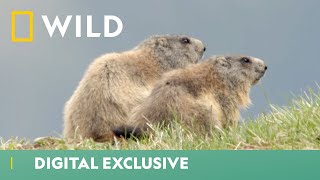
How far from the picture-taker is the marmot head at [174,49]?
45.8 ft

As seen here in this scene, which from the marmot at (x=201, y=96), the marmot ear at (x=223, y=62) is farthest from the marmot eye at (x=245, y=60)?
the marmot ear at (x=223, y=62)

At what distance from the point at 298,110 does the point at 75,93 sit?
13.3ft

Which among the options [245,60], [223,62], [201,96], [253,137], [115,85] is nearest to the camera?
[253,137]

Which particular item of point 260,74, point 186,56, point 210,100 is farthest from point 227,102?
point 186,56

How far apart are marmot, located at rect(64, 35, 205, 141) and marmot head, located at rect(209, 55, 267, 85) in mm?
1329

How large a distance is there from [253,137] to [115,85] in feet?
11.9

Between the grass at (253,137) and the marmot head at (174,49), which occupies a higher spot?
the marmot head at (174,49)

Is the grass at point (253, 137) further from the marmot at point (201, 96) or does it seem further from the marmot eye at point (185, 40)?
the marmot eye at point (185, 40)

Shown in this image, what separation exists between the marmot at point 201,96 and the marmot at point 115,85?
2.41 feet

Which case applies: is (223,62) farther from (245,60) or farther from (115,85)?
(115,85)

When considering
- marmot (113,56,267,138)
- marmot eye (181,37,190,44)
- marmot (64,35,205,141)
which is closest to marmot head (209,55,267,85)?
marmot (113,56,267,138)

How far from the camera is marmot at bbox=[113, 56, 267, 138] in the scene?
11242mm

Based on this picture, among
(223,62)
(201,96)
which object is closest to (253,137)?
(201,96)

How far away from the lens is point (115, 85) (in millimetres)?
12867
